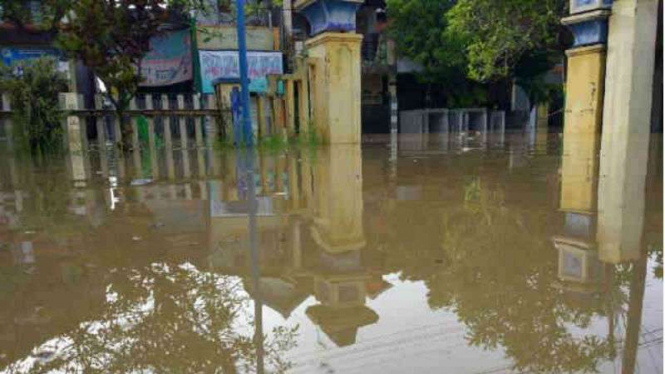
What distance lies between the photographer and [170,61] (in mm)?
17250

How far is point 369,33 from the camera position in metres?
21.1

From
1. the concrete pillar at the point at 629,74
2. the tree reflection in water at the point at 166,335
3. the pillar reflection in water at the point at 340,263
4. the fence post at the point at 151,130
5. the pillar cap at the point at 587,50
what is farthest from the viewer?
the fence post at the point at 151,130

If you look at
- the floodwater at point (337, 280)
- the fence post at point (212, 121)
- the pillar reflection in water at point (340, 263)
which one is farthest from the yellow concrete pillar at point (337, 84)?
the floodwater at point (337, 280)

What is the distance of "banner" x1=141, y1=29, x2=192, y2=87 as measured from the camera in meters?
17.1

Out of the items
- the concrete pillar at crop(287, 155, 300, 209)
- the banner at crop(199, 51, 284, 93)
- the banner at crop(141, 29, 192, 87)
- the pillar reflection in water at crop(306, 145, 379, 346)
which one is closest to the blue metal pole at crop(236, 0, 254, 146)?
the concrete pillar at crop(287, 155, 300, 209)

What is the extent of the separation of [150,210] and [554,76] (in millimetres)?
24657

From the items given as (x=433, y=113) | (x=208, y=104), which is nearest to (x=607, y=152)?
(x=208, y=104)

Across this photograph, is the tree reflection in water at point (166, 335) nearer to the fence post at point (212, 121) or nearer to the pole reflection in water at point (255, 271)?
the pole reflection in water at point (255, 271)

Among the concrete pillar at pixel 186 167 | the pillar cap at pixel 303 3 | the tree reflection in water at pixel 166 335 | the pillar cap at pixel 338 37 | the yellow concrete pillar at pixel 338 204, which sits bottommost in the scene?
the tree reflection in water at pixel 166 335

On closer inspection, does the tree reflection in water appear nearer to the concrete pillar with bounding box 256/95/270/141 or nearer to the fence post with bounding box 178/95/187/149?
the concrete pillar with bounding box 256/95/270/141

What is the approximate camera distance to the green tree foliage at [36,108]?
9055mm

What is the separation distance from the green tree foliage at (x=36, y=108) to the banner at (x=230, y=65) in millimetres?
7068

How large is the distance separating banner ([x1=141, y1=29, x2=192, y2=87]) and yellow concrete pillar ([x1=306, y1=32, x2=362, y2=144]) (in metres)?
9.88

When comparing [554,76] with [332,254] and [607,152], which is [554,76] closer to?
[607,152]
